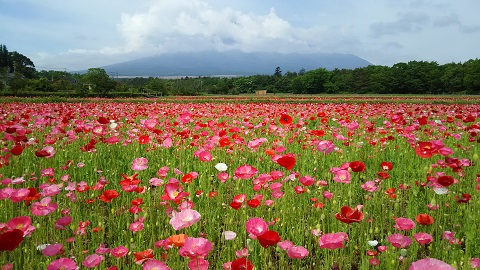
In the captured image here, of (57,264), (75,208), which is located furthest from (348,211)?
(75,208)

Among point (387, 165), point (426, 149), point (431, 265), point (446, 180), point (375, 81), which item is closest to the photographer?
point (431, 265)

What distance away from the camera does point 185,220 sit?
1640 millimetres

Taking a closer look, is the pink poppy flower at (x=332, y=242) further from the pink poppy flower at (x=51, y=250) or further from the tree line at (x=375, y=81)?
the tree line at (x=375, y=81)

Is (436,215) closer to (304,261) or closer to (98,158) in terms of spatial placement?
(304,261)

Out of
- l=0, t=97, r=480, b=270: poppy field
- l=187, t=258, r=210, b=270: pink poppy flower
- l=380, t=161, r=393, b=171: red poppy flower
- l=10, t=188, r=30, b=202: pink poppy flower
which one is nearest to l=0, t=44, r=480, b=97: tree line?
l=0, t=97, r=480, b=270: poppy field

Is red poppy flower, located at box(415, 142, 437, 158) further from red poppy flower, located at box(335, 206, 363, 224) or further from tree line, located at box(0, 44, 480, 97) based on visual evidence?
tree line, located at box(0, 44, 480, 97)

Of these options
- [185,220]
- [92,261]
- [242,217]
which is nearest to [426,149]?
[242,217]

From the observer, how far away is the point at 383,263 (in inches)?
80.4

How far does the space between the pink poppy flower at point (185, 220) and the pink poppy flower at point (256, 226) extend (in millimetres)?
A: 260

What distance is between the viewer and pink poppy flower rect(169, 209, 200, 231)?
1599mm

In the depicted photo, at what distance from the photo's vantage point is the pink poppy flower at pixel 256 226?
1.68 meters

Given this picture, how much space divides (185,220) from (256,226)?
1.15 feet

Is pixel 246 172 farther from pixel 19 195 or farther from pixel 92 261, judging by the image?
pixel 19 195

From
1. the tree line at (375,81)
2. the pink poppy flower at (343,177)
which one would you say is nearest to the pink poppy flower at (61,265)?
the pink poppy flower at (343,177)
